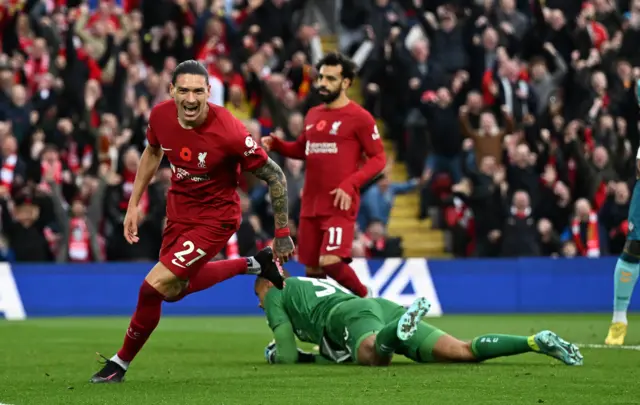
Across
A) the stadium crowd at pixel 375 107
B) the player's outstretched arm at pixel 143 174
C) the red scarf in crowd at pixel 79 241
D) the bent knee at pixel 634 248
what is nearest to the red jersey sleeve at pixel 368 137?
the bent knee at pixel 634 248

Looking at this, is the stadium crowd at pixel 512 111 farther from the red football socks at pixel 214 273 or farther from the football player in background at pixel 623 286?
the red football socks at pixel 214 273

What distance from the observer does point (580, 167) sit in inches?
886

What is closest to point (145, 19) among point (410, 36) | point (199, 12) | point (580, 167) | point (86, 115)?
point (199, 12)

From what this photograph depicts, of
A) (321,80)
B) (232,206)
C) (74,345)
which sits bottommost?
(74,345)

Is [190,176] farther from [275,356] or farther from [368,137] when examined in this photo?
[368,137]

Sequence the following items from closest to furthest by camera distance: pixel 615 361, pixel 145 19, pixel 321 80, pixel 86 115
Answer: pixel 615 361 → pixel 321 80 → pixel 86 115 → pixel 145 19

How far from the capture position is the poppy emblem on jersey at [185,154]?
10219 mm

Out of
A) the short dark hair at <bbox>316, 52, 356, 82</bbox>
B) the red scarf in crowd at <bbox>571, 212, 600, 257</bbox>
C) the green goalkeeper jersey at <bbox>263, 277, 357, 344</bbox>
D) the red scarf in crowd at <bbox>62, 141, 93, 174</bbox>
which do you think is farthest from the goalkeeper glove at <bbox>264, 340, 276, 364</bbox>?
the red scarf in crowd at <bbox>571, 212, 600, 257</bbox>

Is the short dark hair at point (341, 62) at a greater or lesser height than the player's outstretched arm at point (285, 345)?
greater

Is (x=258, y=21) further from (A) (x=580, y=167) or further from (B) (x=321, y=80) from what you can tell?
(B) (x=321, y=80)

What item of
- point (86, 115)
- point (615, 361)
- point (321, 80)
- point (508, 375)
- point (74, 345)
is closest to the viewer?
point (508, 375)

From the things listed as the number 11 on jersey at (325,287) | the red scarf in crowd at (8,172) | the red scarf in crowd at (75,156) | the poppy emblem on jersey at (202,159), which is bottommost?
the number 11 on jersey at (325,287)

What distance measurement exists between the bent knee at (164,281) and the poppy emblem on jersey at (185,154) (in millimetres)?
794

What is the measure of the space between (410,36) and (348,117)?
11597 millimetres
